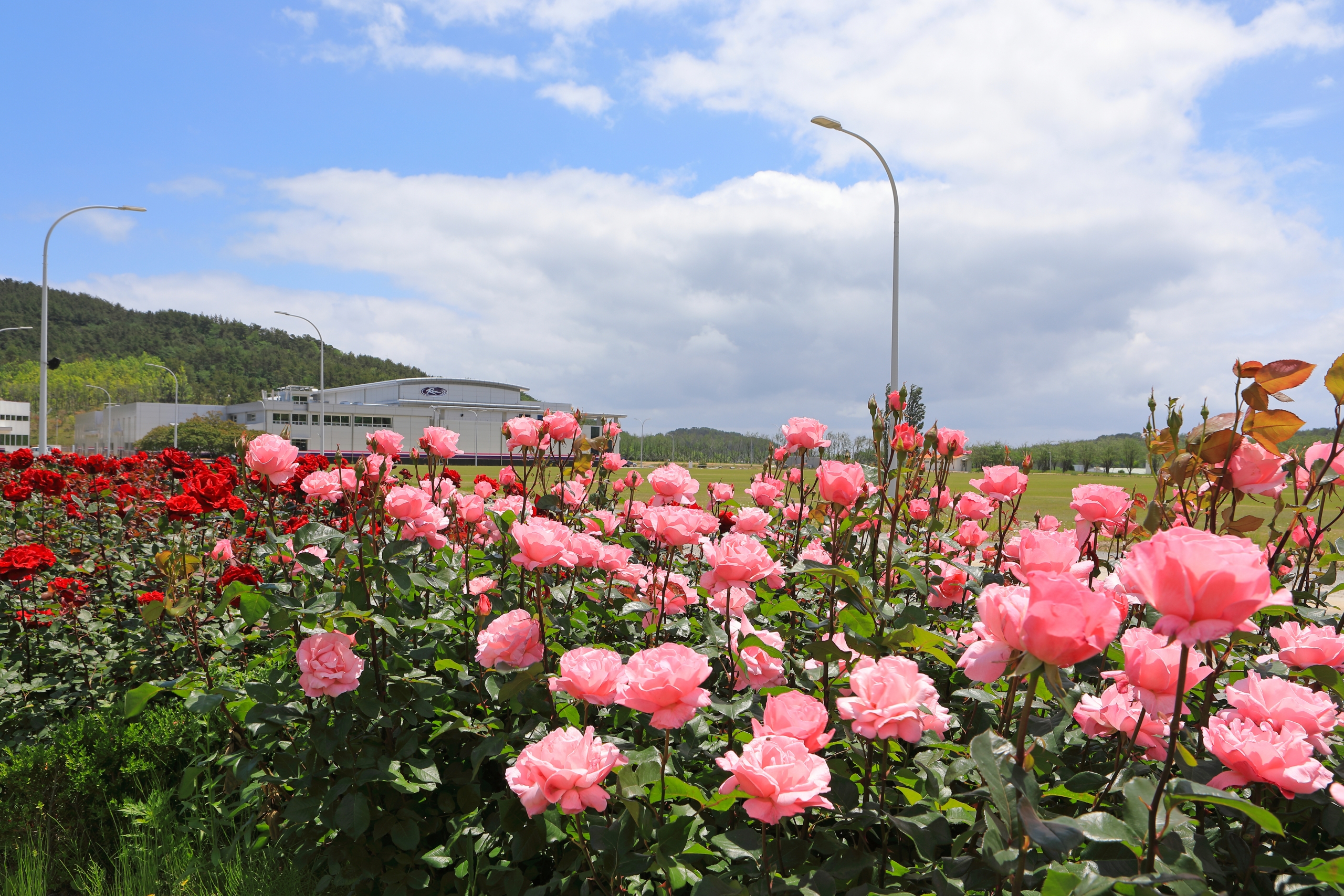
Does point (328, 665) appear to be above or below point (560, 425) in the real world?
below

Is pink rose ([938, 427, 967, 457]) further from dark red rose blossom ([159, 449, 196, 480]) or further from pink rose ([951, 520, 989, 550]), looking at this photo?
dark red rose blossom ([159, 449, 196, 480])

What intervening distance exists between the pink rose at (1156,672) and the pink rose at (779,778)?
1.73 feet

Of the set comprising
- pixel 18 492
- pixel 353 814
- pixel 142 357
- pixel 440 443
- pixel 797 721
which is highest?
pixel 142 357

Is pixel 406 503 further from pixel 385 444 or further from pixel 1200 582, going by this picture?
pixel 1200 582

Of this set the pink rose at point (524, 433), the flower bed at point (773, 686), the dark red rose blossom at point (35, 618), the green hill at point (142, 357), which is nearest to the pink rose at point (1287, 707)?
the flower bed at point (773, 686)

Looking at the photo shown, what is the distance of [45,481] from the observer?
13.2 ft

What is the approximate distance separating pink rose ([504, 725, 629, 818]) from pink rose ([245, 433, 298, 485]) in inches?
56.8

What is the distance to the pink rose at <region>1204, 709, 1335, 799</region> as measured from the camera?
1048 mm

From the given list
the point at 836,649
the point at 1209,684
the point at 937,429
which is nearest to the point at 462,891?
the point at 836,649

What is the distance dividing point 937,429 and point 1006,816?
72.8 inches

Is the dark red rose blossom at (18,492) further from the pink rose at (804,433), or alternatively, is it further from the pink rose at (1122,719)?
the pink rose at (1122,719)

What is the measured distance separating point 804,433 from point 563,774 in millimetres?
1677

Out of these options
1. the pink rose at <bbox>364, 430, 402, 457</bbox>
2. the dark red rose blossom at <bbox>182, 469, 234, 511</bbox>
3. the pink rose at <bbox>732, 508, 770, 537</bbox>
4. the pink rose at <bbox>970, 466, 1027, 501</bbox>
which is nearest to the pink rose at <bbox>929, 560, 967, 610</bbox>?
the pink rose at <bbox>970, 466, 1027, 501</bbox>

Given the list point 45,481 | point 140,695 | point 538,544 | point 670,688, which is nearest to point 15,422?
point 45,481
